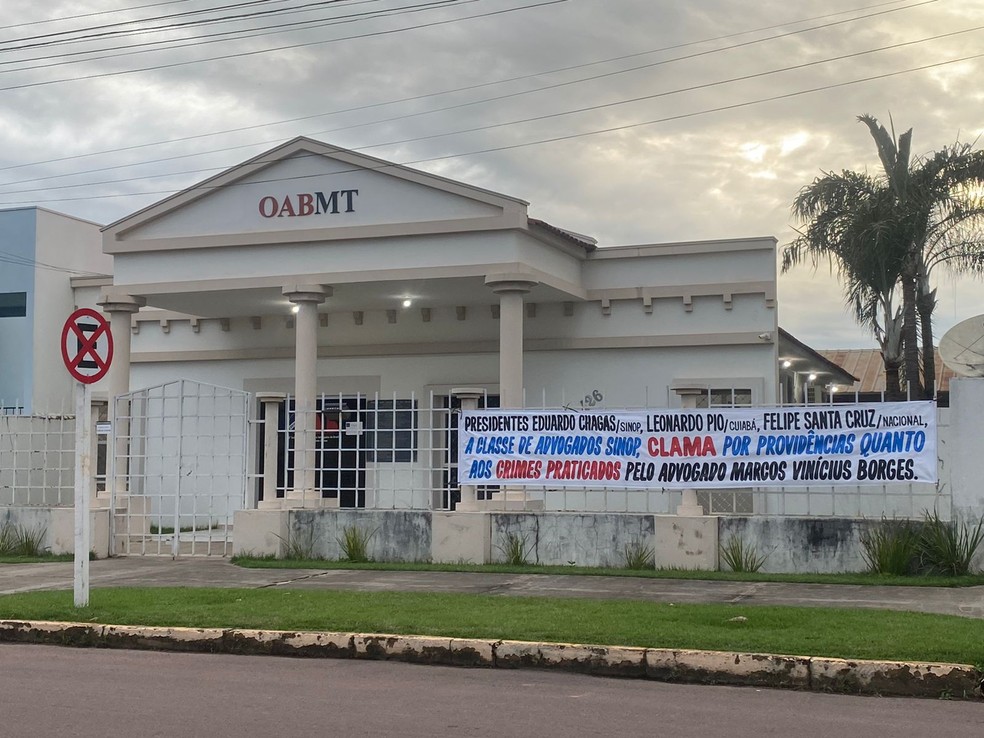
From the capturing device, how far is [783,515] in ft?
42.8

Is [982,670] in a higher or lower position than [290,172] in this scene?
lower

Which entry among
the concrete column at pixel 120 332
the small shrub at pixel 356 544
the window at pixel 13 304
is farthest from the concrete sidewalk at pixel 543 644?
the window at pixel 13 304

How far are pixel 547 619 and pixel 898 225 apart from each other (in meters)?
14.2

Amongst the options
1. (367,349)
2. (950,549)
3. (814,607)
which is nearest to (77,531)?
(814,607)

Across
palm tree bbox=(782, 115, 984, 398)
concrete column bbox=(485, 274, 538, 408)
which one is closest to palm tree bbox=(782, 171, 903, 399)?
palm tree bbox=(782, 115, 984, 398)

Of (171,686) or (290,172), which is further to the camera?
(290,172)

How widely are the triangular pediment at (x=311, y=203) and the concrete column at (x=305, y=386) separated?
0.92 meters

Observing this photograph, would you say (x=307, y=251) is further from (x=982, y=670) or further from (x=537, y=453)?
(x=982, y=670)

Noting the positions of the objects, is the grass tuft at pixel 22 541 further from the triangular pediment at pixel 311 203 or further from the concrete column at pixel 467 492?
the concrete column at pixel 467 492

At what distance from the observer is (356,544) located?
14539 millimetres

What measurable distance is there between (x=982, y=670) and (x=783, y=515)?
18.3 feet

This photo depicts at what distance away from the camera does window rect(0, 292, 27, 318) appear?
80.1 ft

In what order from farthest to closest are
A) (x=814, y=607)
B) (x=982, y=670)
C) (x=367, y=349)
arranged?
(x=367, y=349)
(x=814, y=607)
(x=982, y=670)

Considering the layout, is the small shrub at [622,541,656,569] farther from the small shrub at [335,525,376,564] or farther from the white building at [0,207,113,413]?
the white building at [0,207,113,413]
